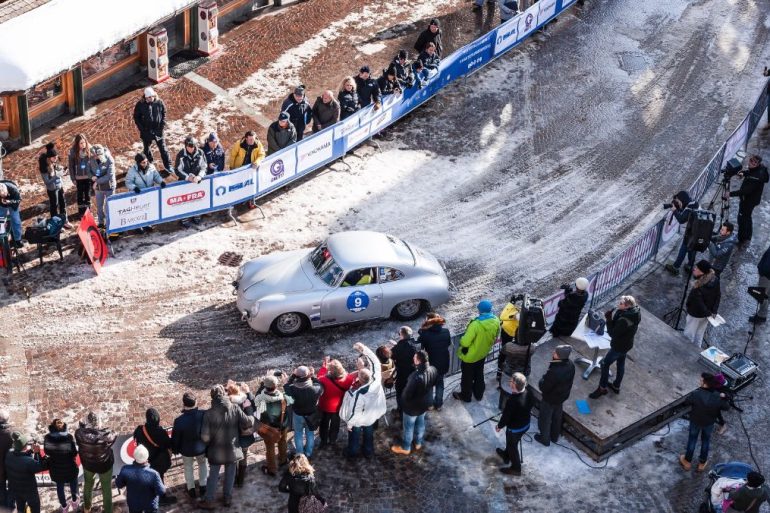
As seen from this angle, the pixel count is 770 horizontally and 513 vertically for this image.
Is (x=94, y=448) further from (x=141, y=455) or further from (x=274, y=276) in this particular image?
(x=274, y=276)

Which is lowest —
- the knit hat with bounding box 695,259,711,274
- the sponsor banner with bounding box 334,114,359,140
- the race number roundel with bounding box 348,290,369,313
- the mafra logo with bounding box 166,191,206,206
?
the race number roundel with bounding box 348,290,369,313

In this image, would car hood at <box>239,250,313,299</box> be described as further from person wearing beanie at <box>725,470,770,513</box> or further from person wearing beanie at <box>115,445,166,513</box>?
person wearing beanie at <box>725,470,770,513</box>

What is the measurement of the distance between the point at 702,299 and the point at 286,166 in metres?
9.00

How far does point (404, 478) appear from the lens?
1733 cm

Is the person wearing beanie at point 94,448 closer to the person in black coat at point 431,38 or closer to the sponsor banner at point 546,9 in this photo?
the person in black coat at point 431,38

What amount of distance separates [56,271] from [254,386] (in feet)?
15.7

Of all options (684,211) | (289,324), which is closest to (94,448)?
(289,324)

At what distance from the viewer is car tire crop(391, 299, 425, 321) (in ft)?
67.5

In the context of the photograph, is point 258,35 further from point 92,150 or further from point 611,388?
point 611,388

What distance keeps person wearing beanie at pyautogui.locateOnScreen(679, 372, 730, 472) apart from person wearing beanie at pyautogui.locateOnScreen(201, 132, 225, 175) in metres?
10.3

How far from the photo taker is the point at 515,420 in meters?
16.9

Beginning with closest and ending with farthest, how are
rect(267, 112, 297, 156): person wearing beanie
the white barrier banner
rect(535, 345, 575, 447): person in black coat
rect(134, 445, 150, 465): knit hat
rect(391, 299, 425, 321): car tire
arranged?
rect(134, 445, 150, 465): knit hat → rect(535, 345, 575, 447): person in black coat → rect(391, 299, 425, 321): car tire → rect(267, 112, 297, 156): person wearing beanie → the white barrier banner

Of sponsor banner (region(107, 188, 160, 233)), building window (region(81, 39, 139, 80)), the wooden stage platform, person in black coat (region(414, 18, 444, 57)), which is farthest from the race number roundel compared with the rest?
person in black coat (region(414, 18, 444, 57))

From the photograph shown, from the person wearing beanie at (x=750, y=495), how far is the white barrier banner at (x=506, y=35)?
55.1 feet
